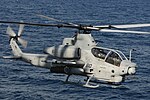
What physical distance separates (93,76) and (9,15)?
108 metres

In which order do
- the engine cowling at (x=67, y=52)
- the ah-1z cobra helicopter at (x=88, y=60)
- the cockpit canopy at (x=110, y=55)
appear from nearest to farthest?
the ah-1z cobra helicopter at (x=88, y=60) < the cockpit canopy at (x=110, y=55) < the engine cowling at (x=67, y=52)

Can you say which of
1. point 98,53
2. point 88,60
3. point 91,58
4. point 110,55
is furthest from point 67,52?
point 110,55

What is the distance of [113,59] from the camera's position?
44.7 metres

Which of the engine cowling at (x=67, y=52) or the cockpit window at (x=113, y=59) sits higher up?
the engine cowling at (x=67, y=52)

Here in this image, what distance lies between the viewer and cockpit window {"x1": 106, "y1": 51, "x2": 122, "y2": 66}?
146 ft

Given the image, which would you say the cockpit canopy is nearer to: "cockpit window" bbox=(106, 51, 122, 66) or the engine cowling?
"cockpit window" bbox=(106, 51, 122, 66)

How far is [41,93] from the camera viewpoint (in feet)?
187

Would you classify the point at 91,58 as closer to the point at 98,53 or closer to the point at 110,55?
the point at 98,53

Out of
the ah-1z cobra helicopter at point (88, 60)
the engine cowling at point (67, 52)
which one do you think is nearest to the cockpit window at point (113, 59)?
the ah-1z cobra helicopter at point (88, 60)

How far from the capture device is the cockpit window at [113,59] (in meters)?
44.6

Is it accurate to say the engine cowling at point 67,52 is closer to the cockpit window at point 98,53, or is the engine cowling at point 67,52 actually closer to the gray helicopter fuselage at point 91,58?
the gray helicopter fuselage at point 91,58

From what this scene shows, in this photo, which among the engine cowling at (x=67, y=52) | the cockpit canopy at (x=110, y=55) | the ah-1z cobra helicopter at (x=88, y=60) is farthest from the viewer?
the engine cowling at (x=67, y=52)

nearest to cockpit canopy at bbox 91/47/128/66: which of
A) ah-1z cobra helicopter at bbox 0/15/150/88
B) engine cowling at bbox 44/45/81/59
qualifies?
ah-1z cobra helicopter at bbox 0/15/150/88

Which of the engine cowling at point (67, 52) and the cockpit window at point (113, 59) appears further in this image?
the engine cowling at point (67, 52)
